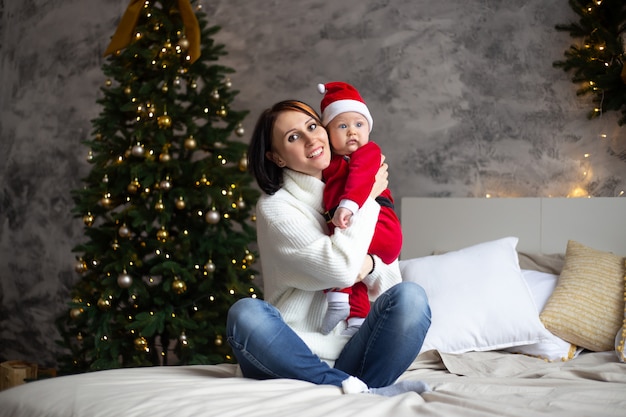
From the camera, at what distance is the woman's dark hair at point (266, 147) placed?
2021 millimetres

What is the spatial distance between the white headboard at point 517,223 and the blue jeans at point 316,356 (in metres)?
1.43

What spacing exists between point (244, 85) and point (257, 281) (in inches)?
41.7

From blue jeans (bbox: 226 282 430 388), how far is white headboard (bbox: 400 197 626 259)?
1426mm

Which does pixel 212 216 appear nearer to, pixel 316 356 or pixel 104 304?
pixel 104 304

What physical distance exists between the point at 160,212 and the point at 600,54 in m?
1.94

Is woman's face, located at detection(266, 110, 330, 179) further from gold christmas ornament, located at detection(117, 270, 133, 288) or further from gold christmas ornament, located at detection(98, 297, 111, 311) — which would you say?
gold christmas ornament, located at detection(98, 297, 111, 311)

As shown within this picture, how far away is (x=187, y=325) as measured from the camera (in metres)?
2.86

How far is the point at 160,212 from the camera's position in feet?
9.52

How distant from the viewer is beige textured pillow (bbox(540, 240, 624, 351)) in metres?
2.43

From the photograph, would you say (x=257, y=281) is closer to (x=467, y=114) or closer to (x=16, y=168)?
(x=467, y=114)

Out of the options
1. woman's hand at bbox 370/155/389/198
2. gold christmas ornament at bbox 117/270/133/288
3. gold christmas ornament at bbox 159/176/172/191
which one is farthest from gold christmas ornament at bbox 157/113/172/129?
woman's hand at bbox 370/155/389/198

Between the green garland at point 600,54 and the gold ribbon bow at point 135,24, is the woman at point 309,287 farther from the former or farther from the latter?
the green garland at point 600,54

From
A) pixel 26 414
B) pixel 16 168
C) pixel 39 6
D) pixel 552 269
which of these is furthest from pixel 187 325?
pixel 39 6

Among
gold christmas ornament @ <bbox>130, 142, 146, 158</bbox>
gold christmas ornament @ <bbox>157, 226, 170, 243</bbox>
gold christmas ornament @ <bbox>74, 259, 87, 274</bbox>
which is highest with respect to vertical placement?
gold christmas ornament @ <bbox>130, 142, 146, 158</bbox>
